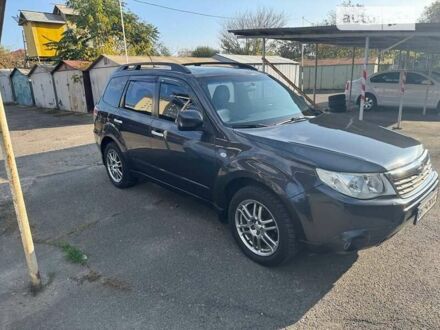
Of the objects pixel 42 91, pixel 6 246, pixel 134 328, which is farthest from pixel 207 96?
pixel 42 91

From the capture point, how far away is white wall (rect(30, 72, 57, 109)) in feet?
58.6

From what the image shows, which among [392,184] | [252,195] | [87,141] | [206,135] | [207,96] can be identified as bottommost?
[87,141]

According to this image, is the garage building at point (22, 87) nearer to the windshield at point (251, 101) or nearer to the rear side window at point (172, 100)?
the rear side window at point (172, 100)

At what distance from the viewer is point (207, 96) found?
11.8ft

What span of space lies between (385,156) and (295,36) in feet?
28.6

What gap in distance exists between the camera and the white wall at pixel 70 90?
619 inches

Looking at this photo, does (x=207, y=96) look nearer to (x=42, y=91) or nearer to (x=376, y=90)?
(x=376, y=90)

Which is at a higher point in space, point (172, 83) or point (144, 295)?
point (172, 83)

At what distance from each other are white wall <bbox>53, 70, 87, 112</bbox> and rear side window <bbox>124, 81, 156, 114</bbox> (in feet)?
39.4

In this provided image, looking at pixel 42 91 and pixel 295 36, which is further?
pixel 42 91

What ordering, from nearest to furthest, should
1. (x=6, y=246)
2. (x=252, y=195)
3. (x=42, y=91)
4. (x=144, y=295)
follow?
(x=144, y=295) < (x=252, y=195) < (x=6, y=246) < (x=42, y=91)

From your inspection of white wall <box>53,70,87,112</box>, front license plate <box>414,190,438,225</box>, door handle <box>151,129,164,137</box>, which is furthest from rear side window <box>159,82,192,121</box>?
white wall <box>53,70,87,112</box>

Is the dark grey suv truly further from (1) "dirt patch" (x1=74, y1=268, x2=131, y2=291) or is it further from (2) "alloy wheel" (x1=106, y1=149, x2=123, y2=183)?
(1) "dirt patch" (x1=74, y1=268, x2=131, y2=291)

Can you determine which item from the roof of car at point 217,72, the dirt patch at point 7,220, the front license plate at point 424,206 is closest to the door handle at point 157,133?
the roof of car at point 217,72
